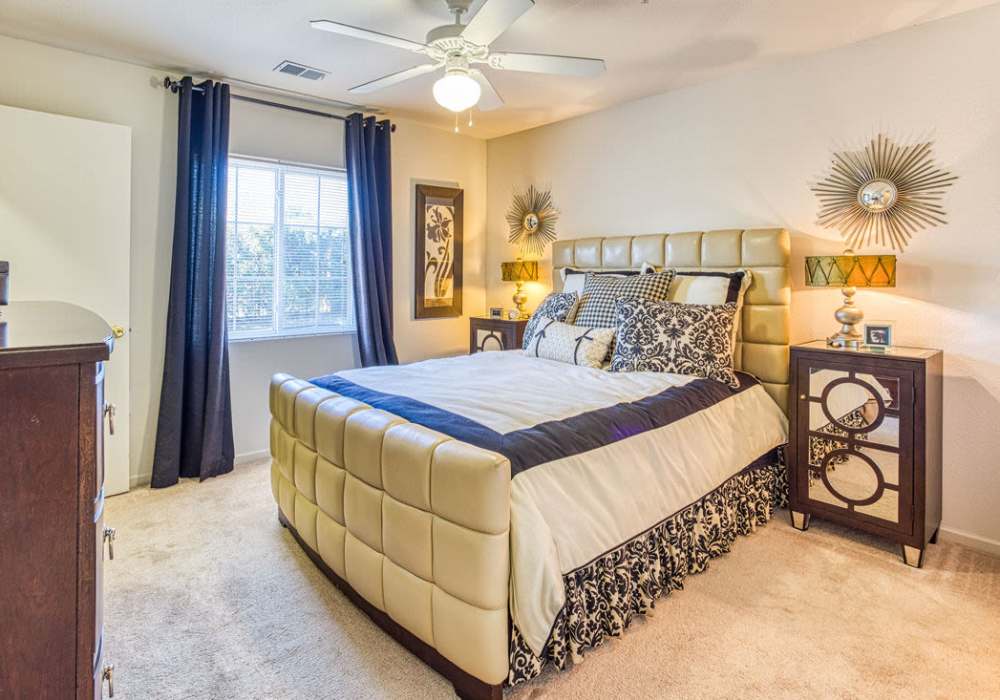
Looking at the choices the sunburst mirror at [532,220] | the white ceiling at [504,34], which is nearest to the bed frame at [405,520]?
the white ceiling at [504,34]

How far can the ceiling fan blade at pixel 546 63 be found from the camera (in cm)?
250

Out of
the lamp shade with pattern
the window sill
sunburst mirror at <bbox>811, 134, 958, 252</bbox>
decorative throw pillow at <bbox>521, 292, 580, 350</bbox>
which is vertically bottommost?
the window sill

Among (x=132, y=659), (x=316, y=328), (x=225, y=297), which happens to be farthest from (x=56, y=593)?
(x=316, y=328)

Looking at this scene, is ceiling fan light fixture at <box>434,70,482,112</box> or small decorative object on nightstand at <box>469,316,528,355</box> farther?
small decorative object on nightstand at <box>469,316,528,355</box>

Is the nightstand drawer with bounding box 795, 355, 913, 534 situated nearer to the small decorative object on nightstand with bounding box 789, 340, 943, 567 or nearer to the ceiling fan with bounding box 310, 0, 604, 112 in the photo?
the small decorative object on nightstand with bounding box 789, 340, 943, 567

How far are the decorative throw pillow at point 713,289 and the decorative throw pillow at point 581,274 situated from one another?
28 cm

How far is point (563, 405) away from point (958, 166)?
7.74 feet

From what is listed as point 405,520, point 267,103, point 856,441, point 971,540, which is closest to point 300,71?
point 267,103

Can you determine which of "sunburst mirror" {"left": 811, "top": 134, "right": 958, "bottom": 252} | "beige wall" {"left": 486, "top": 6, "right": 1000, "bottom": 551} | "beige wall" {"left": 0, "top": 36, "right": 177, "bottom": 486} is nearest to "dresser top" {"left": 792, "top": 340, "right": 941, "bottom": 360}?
"beige wall" {"left": 486, "top": 6, "right": 1000, "bottom": 551}

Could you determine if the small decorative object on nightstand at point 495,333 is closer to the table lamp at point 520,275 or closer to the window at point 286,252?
the table lamp at point 520,275

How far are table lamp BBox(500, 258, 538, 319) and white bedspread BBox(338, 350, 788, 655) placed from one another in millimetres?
1352

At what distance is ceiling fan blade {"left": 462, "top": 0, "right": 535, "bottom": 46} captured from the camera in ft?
6.68

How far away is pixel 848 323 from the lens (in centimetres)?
295

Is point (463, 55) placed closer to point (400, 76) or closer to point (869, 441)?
point (400, 76)
